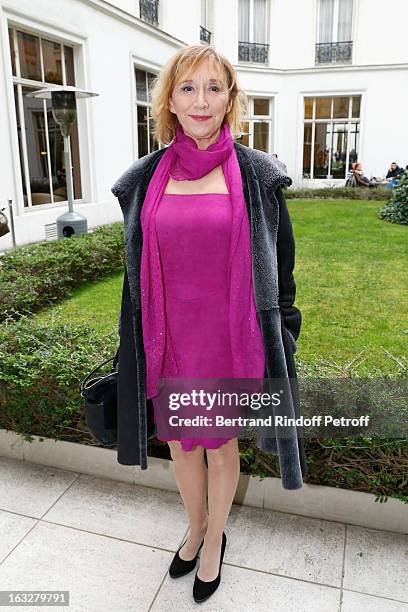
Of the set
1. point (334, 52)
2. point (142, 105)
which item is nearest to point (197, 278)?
point (142, 105)

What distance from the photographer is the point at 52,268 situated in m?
6.09

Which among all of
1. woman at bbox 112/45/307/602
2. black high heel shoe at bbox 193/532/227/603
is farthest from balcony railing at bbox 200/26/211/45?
black high heel shoe at bbox 193/532/227/603

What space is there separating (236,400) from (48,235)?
8712mm

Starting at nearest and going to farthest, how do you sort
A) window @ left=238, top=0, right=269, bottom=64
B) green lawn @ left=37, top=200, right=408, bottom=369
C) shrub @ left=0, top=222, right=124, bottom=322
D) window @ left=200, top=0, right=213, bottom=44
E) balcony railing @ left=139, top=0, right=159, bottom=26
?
green lawn @ left=37, top=200, right=408, bottom=369
shrub @ left=0, top=222, right=124, bottom=322
balcony railing @ left=139, top=0, right=159, bottom=26
window @ left=200, top=0, right=213, bottom=44
window @ left=238, top=0, right=269, bottom=64

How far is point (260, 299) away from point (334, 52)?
68.9ft

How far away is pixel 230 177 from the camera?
6.40ft

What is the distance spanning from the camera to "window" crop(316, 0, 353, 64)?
65.0 ft

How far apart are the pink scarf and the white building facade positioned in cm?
197

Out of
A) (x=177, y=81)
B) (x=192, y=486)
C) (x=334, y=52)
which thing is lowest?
(x=192, y=486)

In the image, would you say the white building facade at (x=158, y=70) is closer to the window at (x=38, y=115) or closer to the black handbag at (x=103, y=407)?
the window at (x=38, y=115)

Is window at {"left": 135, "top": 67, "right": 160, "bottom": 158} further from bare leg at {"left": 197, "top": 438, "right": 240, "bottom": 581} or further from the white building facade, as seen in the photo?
A: bare leg at {"left": 197, "top": 438, "right": 240, "bottom": 581}

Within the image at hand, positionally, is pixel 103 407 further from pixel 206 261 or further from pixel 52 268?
pixel 52 268

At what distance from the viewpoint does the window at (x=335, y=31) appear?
19.8m

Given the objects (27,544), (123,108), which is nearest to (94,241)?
(27,544)
